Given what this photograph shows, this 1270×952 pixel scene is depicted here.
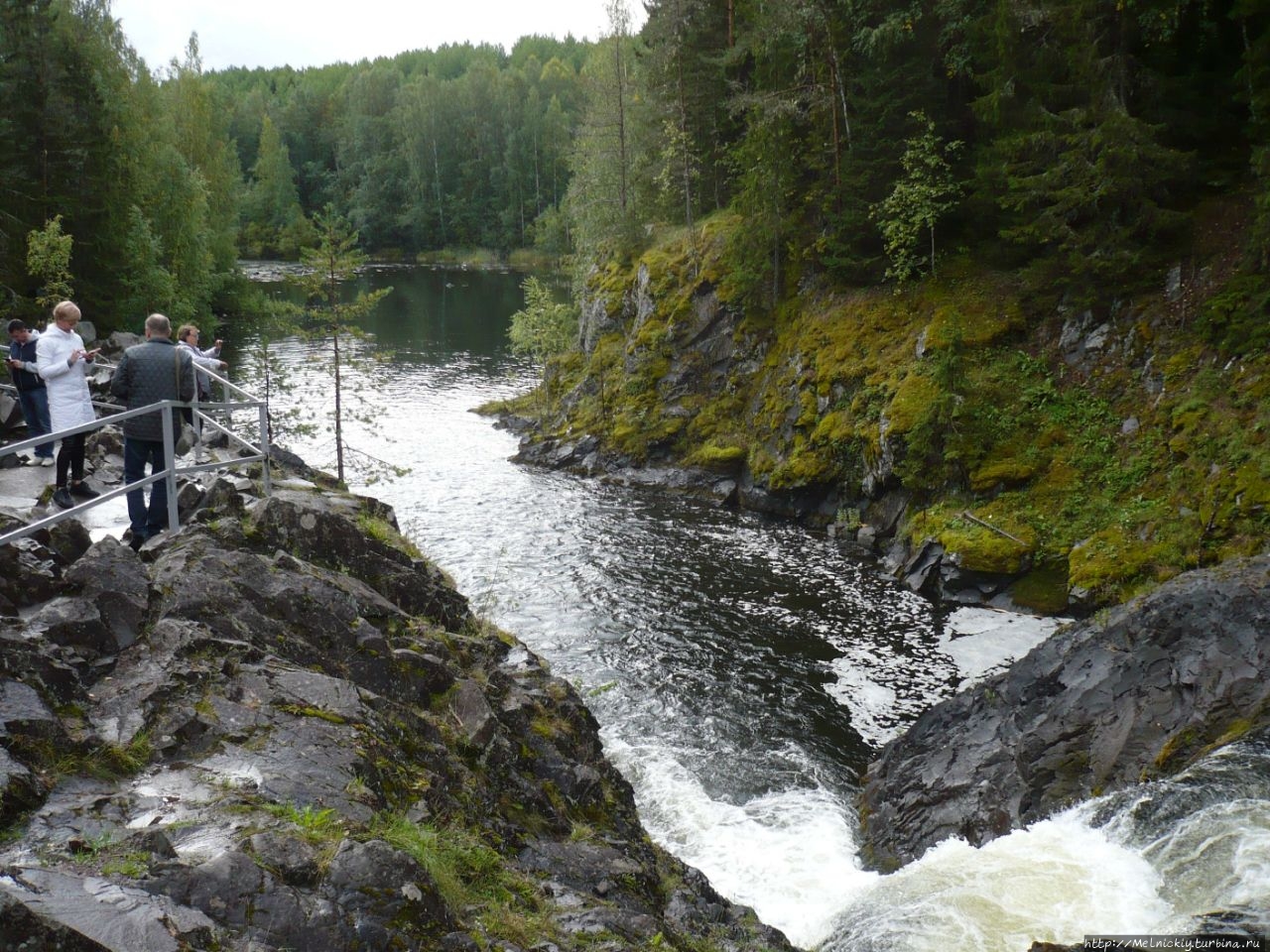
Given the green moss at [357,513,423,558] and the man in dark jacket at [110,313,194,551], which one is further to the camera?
the green moss at [357,513,423,558]

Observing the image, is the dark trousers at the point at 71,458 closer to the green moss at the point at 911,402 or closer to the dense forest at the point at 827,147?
the green moss at the point at 911,402

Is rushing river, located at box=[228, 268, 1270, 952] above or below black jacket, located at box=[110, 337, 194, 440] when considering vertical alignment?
below

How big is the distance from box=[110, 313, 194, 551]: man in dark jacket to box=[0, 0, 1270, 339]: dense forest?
835 inches

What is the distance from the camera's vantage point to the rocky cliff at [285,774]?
5590 mm

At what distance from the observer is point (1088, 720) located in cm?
1347

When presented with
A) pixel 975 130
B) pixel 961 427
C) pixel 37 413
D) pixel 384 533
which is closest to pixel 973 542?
pixel 961 427

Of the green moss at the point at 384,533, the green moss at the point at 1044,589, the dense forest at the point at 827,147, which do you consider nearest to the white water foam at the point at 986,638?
the green moss at the point at 1044,589

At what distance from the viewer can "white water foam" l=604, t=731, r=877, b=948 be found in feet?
40.3

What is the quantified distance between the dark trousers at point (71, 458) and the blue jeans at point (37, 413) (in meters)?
2.47

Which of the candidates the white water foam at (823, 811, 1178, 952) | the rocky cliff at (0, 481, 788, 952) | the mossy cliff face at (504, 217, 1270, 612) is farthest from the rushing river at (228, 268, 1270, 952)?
the rocky cliff at (0, 481, 788, 952)

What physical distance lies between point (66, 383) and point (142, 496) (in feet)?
8.63

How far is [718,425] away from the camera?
3372 centimetres

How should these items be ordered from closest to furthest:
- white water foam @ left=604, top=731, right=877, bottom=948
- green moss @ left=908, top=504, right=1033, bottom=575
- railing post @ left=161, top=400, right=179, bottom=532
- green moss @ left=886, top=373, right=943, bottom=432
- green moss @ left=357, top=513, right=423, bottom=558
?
railing post @ left=161, top=400, right=179, bottom=532 < white water foam @ left=604, top=731, right=877, bottom=948 < green moss @ left=357, top=513, right=423, bottom=558 < green moss @ left=908, top=504, right=1033, bottom=575 < green moss @ left=886, top=373, right=943, bottom=432

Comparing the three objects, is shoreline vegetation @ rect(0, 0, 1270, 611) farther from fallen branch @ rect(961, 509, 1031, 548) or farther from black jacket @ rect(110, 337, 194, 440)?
black jacket @ rect(110, 337, 194, 440)
